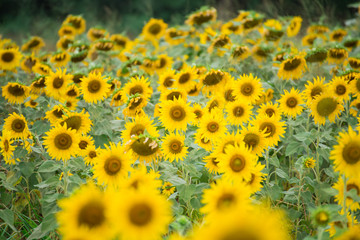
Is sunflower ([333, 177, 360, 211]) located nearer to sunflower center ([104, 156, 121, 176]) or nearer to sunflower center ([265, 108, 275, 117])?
sunflower center ([265, 108, 275, 117])

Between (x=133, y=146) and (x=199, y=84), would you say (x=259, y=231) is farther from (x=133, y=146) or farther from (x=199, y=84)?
(x=199, y=84)

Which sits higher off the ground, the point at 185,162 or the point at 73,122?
the point at 73,122

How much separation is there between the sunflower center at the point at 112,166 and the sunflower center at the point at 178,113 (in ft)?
2.03

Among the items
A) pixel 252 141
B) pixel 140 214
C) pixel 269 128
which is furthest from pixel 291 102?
pixel 140 214

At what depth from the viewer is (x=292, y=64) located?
2754 mm

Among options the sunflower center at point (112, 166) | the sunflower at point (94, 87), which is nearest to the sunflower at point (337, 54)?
the sunflower at point (94, 87)

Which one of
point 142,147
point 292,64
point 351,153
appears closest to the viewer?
point 351,153

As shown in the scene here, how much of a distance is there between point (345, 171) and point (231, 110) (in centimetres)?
96

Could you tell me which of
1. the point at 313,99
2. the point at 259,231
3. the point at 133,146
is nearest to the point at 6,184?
the point at 133,146

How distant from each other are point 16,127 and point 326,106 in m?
1.93

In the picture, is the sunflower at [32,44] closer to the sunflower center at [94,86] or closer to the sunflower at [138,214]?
the sunflower center at [94,86]

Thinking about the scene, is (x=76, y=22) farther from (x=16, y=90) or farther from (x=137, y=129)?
(x=137, y=129)

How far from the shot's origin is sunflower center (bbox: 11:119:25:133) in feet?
7.13

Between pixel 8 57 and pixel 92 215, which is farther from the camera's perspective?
pixel 8 57
